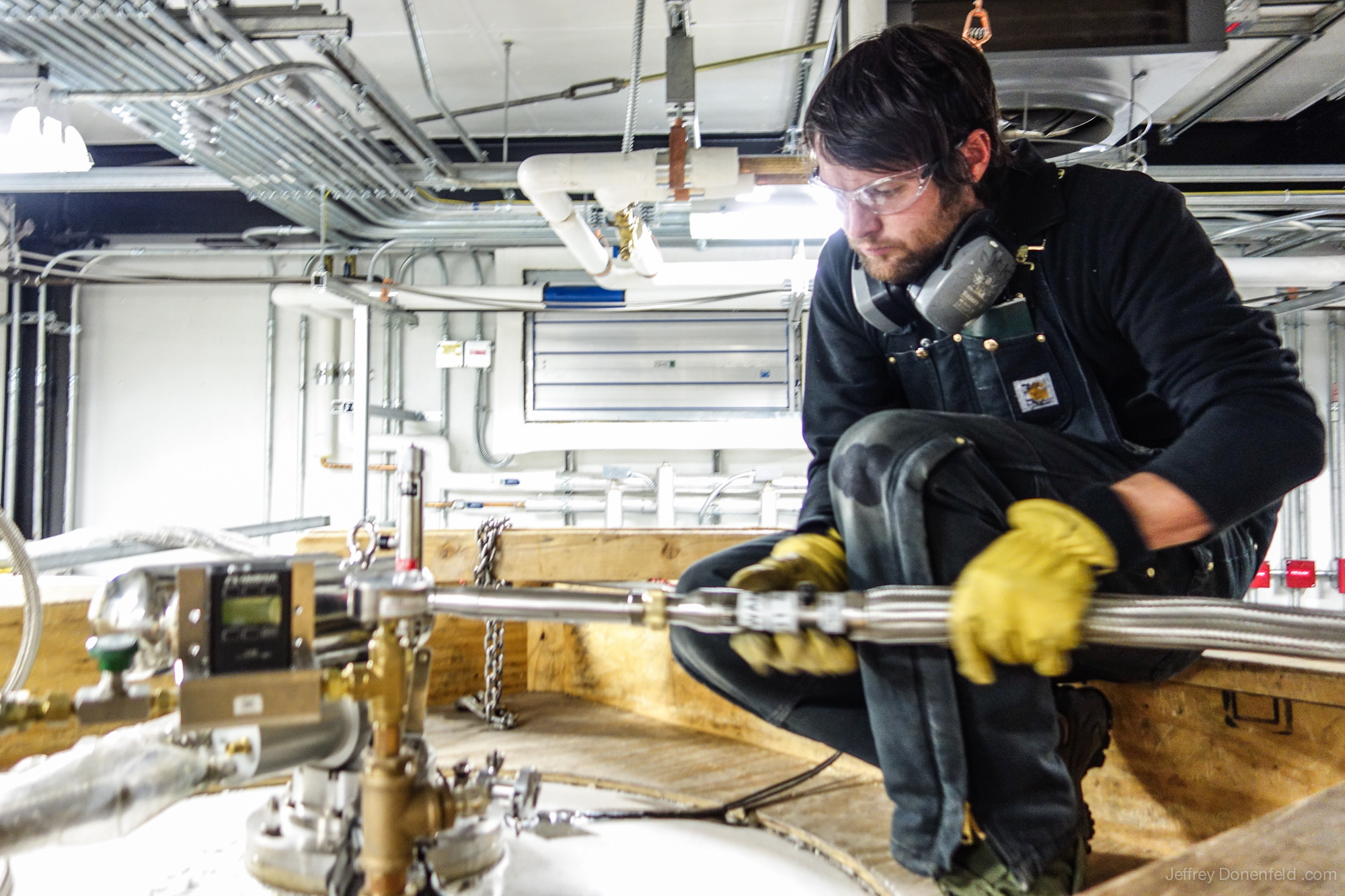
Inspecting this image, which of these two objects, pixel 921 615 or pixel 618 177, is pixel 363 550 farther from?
pixel 618 177

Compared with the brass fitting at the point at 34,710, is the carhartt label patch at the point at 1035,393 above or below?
above

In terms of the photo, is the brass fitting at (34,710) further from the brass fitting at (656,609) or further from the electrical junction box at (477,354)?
the electrical junction box at (477,354)

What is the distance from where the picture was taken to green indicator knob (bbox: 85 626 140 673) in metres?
0.65

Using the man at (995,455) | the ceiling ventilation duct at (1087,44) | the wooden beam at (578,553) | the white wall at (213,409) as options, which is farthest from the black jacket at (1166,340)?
the white wall at (213,409)

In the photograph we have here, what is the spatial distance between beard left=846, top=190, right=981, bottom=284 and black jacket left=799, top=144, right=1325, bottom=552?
0.04m

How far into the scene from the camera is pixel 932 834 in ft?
2.51

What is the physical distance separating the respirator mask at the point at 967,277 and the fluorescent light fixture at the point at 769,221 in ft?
4.96

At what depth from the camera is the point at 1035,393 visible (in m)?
1.03

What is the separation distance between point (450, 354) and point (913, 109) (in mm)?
2992

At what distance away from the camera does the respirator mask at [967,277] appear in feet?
3.19

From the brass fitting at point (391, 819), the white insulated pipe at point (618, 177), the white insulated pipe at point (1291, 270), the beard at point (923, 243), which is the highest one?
the white insulated pipe at point (618, 177)

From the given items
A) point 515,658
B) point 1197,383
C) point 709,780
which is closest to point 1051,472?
point 1197,383

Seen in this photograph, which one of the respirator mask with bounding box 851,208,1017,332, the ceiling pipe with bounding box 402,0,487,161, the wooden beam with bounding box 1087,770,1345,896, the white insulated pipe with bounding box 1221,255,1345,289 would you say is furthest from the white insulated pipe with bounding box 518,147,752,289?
the white insulated pipe with bounding box 1221,255,1345,289

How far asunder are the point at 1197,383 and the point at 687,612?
0.57 meters
